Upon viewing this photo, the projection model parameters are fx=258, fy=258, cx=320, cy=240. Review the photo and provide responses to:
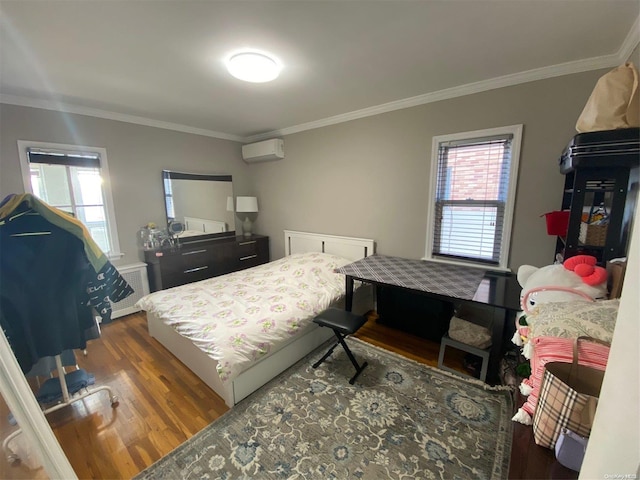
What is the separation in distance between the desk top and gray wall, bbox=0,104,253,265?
8.96ft

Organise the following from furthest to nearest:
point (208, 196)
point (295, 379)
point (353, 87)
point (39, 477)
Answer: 1. point (208, 196)
2. point (353, 87)
3. point (295, 379)
4. point (39, 477)

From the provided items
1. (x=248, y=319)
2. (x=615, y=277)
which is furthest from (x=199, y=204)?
(x=615, y=277)

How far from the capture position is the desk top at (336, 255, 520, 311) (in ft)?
6.52

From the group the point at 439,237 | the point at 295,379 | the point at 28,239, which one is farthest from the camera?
the point at 439,237

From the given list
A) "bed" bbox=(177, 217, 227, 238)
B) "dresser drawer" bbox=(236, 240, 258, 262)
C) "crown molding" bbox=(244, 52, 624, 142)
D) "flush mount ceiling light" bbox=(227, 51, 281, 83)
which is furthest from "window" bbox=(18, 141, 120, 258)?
"crown molding" bbox=(244, 52, 624, 142)

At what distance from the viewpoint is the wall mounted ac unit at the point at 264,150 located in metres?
3.81

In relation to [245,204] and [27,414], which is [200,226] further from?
[27,414]

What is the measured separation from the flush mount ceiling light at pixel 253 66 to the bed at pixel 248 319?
6.03 ft

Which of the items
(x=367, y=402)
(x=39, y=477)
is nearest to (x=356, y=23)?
(x=367, y=402)

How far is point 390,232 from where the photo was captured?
3.09m

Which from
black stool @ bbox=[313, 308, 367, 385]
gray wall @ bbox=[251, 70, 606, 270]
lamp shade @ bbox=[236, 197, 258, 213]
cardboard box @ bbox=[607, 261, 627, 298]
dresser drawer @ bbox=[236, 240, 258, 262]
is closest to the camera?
cardboard box @ bbox=[607, 261, 627, 298]

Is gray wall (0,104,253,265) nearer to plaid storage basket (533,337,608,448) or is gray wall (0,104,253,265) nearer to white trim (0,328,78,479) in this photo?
white trim (0,328,78,479)

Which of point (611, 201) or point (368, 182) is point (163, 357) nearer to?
point (368, 182)

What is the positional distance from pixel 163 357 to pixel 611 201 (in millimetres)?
3540
